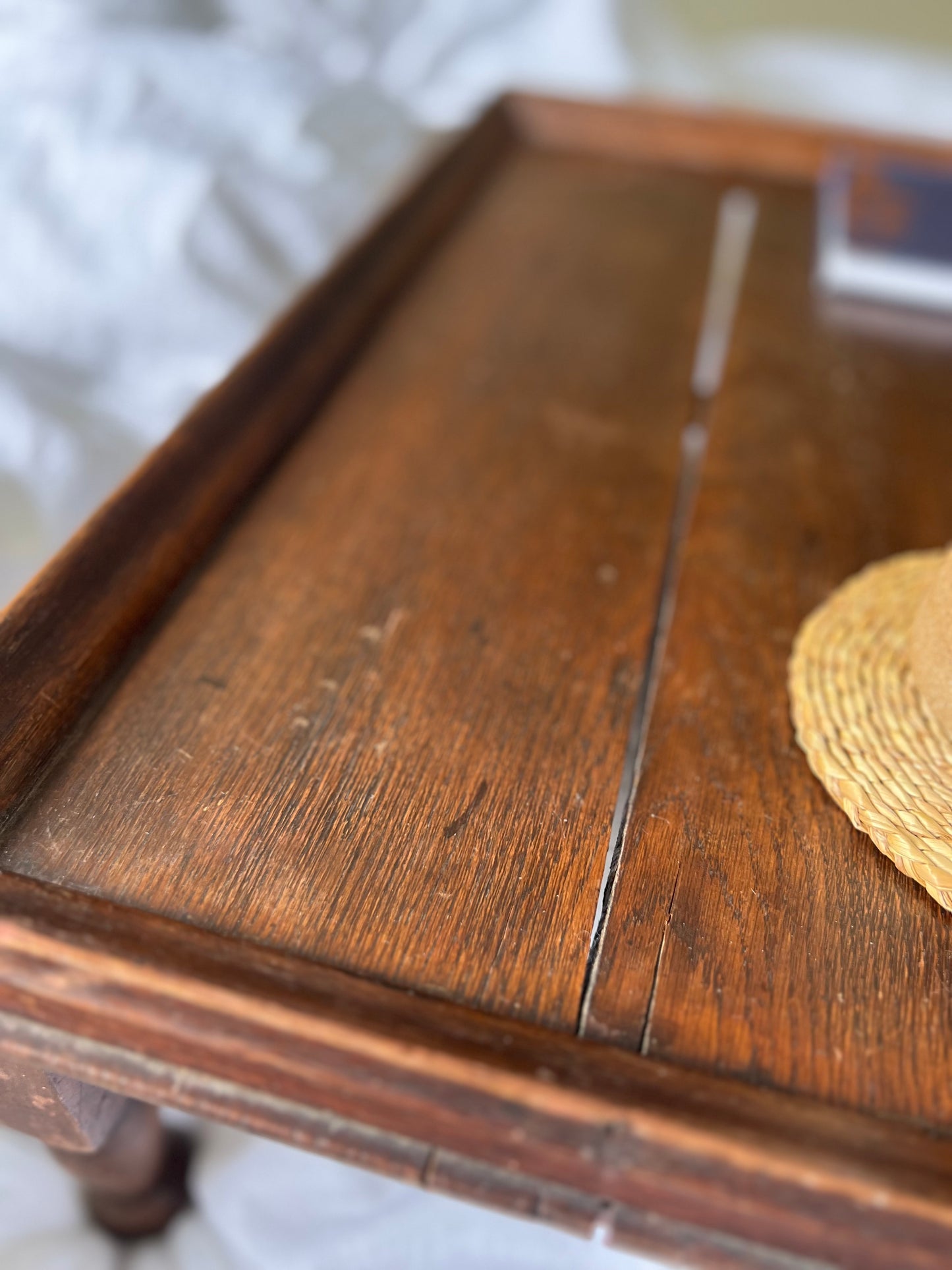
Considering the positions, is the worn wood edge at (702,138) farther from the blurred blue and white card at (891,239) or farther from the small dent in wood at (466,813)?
the small dent in wood at (466,813)

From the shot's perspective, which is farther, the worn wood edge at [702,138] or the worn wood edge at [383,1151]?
the worn wood edge at [702,138]

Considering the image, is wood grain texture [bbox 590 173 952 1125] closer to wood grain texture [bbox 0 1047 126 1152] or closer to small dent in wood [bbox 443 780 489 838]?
small dent in wood [bbox 443 780 489 838]

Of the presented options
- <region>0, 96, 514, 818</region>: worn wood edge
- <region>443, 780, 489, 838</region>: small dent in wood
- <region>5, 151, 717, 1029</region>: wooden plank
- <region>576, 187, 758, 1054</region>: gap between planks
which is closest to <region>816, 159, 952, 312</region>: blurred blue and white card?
<region>576, 187, 758, 1054</region>: gap between planks

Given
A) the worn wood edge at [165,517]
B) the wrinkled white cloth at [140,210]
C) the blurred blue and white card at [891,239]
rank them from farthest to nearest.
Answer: the blurred blue and white card at [891,239]
the wrinkled white cloth at [140,210]
the worn wood edge at [165,517]

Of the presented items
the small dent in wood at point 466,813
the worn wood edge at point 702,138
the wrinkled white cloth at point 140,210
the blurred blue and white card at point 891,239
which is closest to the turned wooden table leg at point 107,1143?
the small dent in wood at point 466,813

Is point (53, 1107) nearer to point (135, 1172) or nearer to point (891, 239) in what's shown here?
point (135, 1172)

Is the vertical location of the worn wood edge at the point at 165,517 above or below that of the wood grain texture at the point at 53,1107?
above

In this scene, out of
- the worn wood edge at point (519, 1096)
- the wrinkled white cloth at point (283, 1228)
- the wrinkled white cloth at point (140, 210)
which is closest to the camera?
the worn wood edge at point (519, 1096)

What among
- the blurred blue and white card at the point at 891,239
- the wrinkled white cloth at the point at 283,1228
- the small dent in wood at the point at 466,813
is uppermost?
the blurred blue and white card at the point at 891,239

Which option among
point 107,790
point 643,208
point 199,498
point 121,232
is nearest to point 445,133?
point 643,208
